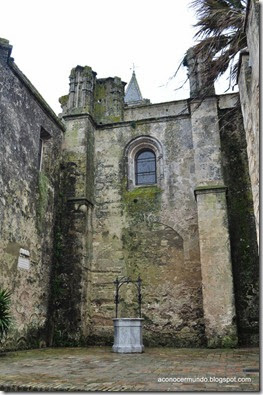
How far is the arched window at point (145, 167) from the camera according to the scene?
11.9 meters

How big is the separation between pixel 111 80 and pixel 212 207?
6.10 m

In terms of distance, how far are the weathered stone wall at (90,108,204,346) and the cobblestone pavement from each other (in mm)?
3173

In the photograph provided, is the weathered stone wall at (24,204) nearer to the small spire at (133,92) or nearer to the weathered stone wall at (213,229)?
the weathered stone wall at (213,229)

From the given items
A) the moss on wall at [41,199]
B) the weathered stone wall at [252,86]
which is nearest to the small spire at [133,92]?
the moss on wall at [41,199]

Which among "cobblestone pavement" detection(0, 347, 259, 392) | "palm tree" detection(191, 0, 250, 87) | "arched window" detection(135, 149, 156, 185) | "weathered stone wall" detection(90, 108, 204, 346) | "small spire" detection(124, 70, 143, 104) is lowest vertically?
"cobblestone pavement" detection(0, 347, 259, 392)

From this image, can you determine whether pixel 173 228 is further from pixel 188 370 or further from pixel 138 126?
pixel 188 370

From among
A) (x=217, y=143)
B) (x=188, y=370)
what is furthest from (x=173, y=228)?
(x=188, y=370)

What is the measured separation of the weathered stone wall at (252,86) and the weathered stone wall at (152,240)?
589cm

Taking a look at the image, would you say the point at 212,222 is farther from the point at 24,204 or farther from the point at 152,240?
the point at 24,204

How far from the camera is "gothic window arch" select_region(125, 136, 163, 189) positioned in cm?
1180

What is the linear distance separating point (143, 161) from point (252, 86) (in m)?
7.65

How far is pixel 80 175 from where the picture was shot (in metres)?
11.5

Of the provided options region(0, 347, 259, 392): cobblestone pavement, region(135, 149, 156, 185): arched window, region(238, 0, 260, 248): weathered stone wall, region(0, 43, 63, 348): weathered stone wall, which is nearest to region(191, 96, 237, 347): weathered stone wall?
region(135, 149, 156, 185): arched window

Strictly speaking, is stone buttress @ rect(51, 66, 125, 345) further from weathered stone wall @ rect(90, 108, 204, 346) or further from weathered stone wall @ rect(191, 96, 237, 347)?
weathered stone wall @ rect(191, 96, 237, 347)
